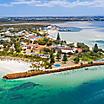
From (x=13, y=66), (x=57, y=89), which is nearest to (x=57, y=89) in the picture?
(x=57, y=89)

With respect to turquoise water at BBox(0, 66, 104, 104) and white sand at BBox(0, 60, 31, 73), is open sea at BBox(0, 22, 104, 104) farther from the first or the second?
white sand at BBox(0, 60, 31, 73)

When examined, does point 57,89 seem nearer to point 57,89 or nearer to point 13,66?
point 57,89

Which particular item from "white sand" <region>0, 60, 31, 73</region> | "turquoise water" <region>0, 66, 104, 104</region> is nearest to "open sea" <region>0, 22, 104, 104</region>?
"turquoise water" <region>0, 66, 104, 104</region>

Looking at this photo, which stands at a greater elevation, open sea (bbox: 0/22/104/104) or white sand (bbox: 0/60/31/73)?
white sand (bbox: 0/60/31/73)

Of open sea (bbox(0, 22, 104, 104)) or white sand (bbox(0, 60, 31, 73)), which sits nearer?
open sea (bbox(0, 22, 104, 104))

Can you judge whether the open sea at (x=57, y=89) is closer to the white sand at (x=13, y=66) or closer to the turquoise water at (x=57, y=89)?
the turquoise water at (x=57, y=89)

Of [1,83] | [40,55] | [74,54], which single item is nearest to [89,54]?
[74,54]

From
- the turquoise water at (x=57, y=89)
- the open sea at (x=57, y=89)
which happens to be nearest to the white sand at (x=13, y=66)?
the open sea at (x=57, y=89)
